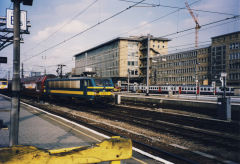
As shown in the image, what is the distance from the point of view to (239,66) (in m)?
49.5

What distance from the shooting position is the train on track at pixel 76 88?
17.2 meters

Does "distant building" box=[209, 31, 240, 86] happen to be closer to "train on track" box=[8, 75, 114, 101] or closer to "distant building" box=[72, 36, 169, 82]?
"distant building" box=[72, 36, 169, 82]

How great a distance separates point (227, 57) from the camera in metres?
54.7

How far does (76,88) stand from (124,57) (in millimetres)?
52004

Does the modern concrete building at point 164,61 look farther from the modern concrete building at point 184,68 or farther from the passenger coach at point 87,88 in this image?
the passenger coach at point 87,88

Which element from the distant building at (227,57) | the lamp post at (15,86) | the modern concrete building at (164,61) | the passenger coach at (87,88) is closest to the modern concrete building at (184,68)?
the modern concrete building at (164,61)

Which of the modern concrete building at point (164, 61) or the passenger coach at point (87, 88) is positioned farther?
the modern concrete building at point (164, 61)

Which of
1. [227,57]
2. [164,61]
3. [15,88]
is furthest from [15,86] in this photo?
[164,61]

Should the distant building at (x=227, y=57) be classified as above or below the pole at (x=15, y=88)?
above

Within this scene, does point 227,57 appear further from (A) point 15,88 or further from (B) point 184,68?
(A) point 15,88

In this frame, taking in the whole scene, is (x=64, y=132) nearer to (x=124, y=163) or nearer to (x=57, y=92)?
(x=124, y=163)

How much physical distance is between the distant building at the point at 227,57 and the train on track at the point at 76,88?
39556 millimetres

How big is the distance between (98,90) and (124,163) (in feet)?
41.6

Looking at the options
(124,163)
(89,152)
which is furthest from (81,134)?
(89,152)
